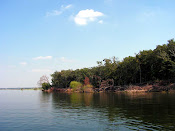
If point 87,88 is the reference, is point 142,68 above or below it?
above

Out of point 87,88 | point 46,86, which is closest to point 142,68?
point 87,88

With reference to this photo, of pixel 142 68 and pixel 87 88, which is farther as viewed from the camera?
pixel 87 88

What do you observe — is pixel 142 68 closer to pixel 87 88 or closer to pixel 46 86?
pixel 87 88

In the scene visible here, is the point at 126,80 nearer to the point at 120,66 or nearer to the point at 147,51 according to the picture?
the point at 120,66

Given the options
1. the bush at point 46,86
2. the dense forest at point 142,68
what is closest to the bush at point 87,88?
the dense forest at point 142,68

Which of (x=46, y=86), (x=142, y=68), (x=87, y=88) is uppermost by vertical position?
(x=142, y=68)

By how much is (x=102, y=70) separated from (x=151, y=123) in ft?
326

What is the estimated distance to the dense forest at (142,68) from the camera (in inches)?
3364

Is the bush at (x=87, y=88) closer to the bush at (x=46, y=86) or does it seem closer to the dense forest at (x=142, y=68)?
the dense forest at (x=142, y=68)

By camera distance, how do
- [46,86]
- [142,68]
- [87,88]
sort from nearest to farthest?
[142,68], [87,88], [46,86]

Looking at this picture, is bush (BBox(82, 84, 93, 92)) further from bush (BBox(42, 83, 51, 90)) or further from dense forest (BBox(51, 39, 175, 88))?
bush (BBox(42, 83, 51, 90))

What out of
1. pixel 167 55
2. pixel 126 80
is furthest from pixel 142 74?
pixel 167 55

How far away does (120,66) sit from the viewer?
108 meters

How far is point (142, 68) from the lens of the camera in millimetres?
101562
